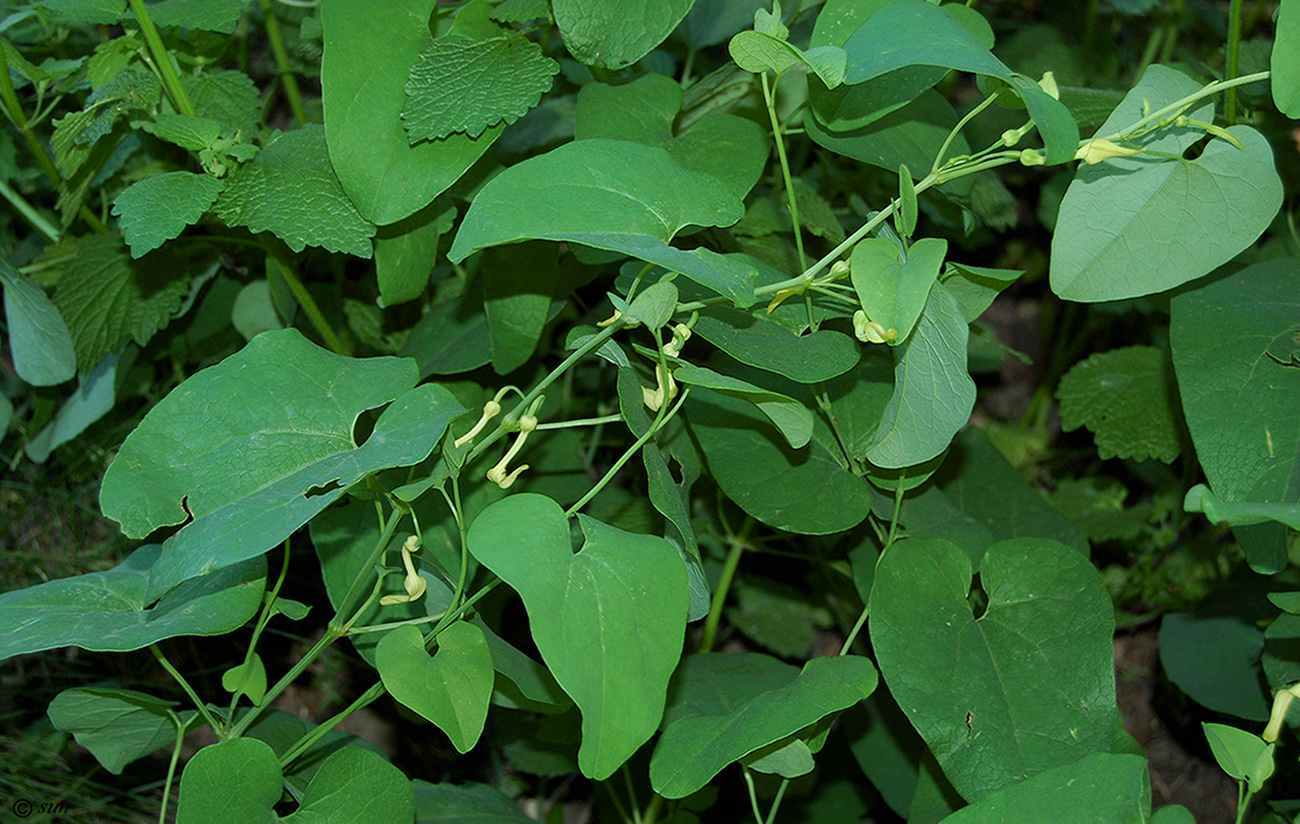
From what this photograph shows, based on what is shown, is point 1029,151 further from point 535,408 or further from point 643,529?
point 643,529

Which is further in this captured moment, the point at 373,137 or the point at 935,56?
the point at 373,137

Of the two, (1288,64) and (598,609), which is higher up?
(1288,64)

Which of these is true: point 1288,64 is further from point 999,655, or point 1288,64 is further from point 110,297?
point 110,297

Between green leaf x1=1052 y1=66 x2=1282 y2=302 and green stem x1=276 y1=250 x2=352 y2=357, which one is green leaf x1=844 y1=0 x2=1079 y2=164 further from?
green stem x1=276 y1=250 x2=352 y2=357

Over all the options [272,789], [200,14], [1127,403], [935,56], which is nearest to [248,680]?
[272,789]

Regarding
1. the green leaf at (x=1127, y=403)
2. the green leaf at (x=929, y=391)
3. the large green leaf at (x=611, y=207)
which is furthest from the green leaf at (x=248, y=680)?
the green leaf at (x=1127, y=403)

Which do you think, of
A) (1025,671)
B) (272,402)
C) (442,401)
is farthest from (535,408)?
(1025,671)

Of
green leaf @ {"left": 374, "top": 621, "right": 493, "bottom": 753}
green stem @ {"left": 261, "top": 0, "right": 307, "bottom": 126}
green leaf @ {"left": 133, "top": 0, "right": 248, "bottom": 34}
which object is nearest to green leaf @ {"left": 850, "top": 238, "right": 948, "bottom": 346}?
green leaf @ {"left": 374, "top": 621, "right": 493, "bottom": 753}
